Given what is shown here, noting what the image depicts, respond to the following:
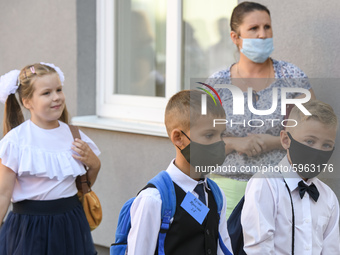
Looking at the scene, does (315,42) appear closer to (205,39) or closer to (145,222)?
(205,39)

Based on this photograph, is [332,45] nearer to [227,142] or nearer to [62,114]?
[227,142]

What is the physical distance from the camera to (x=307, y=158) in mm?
3029

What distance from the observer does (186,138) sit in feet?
9.55

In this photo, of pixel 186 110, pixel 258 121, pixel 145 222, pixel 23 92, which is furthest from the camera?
pixel 23 92

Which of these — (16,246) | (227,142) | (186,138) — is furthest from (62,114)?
(186,138)

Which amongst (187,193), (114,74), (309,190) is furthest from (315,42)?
(114,74)

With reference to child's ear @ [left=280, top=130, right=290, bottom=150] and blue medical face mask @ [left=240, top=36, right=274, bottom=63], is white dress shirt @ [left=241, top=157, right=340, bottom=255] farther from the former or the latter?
blue medical face mask @ [left=240, top=36, right=274, bottom=63]

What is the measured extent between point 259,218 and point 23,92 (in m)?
1.98

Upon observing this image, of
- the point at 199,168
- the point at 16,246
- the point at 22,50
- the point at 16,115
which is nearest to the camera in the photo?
the point at 199,168

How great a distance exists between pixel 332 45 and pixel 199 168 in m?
1.78

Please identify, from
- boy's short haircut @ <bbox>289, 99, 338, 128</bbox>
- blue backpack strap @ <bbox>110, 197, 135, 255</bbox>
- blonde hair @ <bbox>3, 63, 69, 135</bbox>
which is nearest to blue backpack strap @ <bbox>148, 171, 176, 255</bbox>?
blue backpack strap @ <bbox>110, 197, 135, 255</bbox>

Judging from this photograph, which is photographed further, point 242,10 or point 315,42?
point 315,42

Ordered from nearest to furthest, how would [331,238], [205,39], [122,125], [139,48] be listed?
[331,238] → [205,39] → [122,125] → [139,48]

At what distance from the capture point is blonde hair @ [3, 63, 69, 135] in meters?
4.05
